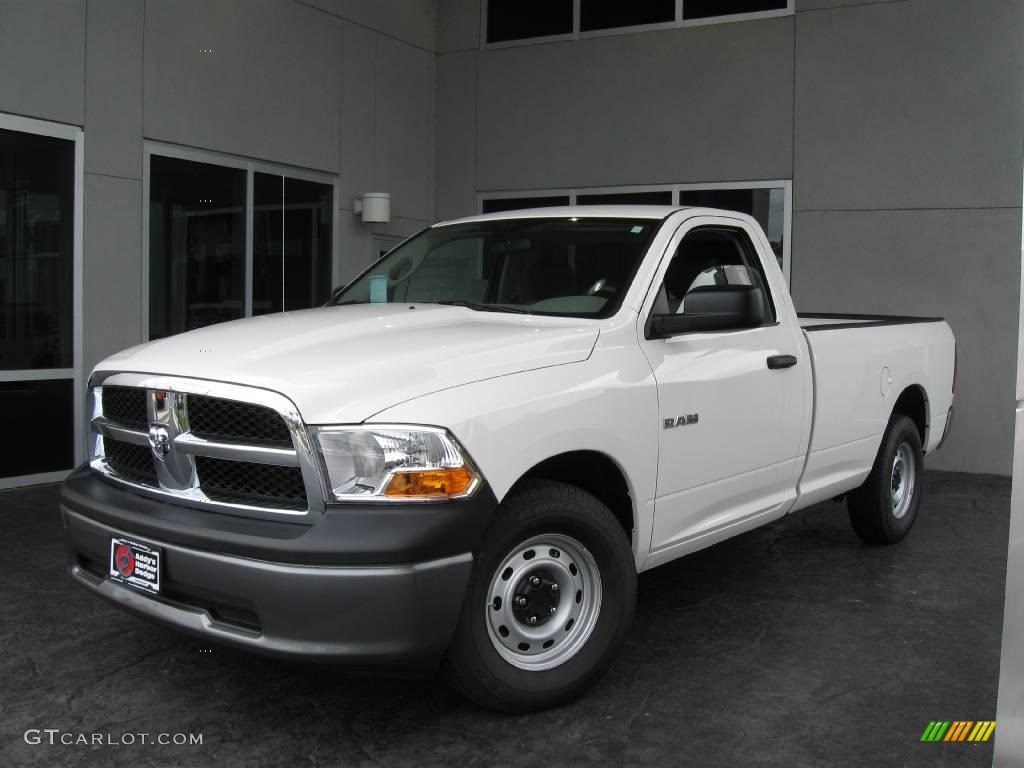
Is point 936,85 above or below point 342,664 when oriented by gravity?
above

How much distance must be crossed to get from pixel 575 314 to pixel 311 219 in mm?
6769

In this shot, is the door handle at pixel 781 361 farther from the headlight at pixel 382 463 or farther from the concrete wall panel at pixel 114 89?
the concrete wall panel at pixel 114 89

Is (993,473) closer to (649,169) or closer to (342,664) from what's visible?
(649,169)

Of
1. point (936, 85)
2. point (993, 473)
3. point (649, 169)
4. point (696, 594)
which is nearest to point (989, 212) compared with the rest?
point (936, 85)

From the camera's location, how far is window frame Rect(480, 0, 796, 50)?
1012 centimetres

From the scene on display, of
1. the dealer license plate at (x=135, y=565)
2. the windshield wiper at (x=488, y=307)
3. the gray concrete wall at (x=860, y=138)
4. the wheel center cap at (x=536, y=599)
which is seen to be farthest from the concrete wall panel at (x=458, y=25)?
the dealer license plate at (x=135, y=565)

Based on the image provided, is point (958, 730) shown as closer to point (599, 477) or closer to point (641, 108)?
point (599, 477)

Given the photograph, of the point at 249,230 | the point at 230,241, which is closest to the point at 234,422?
the point at 230,241

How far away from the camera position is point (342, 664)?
3.02 m

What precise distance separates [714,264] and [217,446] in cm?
275

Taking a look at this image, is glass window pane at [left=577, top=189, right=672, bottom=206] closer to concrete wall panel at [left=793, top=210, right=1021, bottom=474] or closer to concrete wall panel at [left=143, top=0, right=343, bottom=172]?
concrete wall panel at [left=793, top=210, right=1021, bottom=474]

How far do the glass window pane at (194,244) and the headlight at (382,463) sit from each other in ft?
20.7

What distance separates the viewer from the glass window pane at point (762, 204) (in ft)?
33.2

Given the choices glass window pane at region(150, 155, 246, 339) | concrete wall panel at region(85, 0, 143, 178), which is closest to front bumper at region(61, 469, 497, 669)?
concrete wall panel at region(85, 0, 143, 178)
